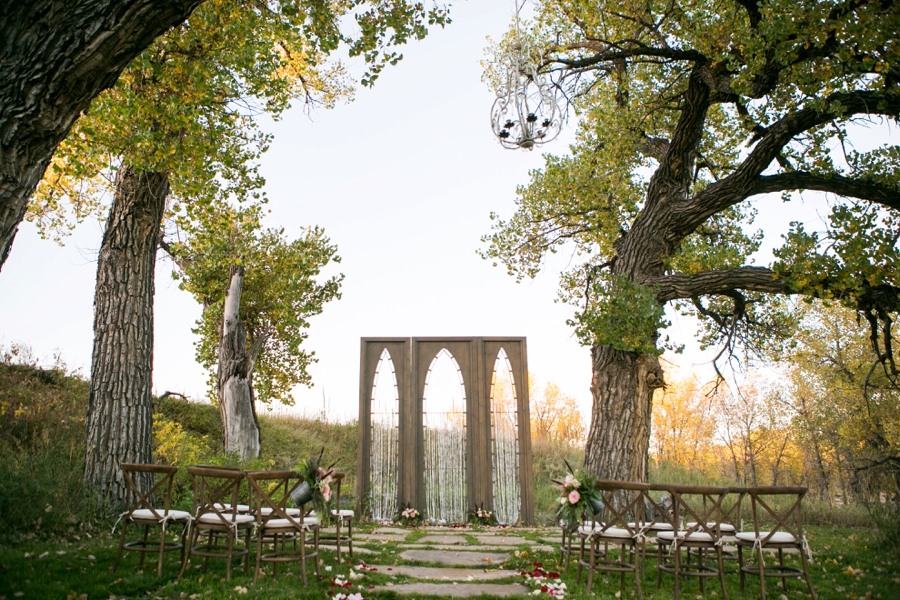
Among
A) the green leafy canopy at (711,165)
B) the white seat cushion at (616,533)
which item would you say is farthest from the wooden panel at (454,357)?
the white seat cushion at (616,533)

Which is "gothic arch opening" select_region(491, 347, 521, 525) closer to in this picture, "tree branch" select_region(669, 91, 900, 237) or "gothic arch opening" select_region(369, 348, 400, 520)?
"gothic arch opening" select_region(369, 348, 400, 520)

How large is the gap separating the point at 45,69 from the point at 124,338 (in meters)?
4.28

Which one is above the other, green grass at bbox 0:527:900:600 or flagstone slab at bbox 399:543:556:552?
green grass at bbox 0:527:900:600

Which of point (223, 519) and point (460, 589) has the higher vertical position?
point (223, 519)

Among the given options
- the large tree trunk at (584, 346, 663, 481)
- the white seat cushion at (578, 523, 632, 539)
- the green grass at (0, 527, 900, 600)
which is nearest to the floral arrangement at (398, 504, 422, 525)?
the large tree trunk at (584, 346, 663, 481)

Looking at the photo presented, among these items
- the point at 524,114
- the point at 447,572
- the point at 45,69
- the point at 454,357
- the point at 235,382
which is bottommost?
the point at 447,572

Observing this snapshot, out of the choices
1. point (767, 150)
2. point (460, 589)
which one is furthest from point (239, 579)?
point (767, 150)

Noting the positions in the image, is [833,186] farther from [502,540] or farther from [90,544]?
[90,544]

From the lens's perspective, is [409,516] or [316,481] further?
[409,516]

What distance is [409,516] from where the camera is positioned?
9.51 meters

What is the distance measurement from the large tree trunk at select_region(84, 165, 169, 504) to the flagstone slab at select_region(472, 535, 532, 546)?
3.70 meters

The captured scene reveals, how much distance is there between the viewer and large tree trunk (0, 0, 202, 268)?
2610 millimetres

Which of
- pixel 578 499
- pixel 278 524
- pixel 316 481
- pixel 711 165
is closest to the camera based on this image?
pixel 278 524

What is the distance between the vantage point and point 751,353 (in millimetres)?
9273
